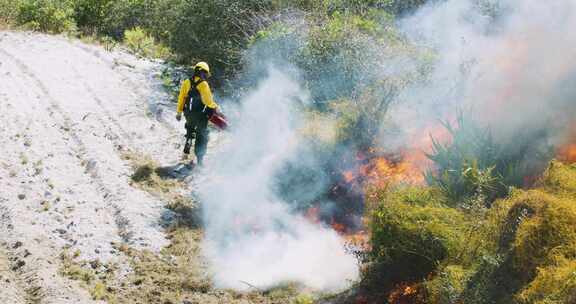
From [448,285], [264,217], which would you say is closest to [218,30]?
[264,217]

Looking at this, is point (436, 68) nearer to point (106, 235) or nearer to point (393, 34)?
point (393, 34)

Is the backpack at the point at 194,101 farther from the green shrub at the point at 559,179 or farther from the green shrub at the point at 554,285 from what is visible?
the green shrub at the point at 554,285

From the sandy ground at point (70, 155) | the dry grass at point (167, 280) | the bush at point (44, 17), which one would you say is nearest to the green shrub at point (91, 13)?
the bush at point (44, 17)

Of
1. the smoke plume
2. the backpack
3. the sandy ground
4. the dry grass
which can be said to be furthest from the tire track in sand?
the smoke plume

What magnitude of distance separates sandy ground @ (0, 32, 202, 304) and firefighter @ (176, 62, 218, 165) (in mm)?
737

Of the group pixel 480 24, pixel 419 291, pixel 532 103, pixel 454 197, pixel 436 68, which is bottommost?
pixel 419 291

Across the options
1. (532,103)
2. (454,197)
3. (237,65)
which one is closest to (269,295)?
(454,197)

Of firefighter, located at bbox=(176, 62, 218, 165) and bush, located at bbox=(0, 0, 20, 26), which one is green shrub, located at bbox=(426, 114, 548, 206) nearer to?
firefighter, located at bbox=(176, 62, 218, 165)

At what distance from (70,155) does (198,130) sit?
2.10 meters

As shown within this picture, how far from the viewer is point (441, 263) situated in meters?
6.16

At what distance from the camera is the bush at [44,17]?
17094mm

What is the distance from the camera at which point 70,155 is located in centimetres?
1010

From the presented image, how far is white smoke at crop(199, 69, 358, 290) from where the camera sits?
7609 millimetres

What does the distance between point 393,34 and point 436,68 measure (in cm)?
136
